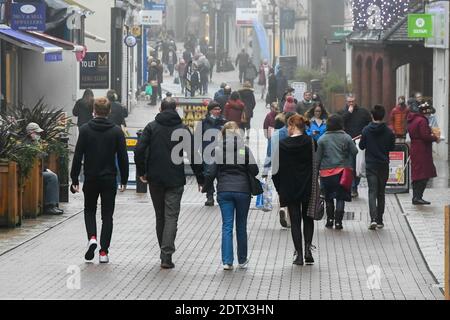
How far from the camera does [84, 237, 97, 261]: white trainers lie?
1538cm

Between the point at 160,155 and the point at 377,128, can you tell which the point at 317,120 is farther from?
the point at 160,155

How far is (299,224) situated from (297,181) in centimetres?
47

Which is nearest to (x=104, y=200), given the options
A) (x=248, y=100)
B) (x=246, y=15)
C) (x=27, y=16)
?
(x=27, y=16)

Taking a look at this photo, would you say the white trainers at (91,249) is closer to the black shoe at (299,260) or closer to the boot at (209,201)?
the black shoe at (299,260)

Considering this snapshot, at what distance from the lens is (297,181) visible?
1554cm

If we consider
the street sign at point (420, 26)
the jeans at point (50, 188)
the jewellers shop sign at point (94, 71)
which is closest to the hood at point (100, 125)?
the jeans at point (50, 188)

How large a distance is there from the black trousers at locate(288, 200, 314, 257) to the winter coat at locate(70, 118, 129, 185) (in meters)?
1.86

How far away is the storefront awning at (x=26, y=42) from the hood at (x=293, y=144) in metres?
12.7

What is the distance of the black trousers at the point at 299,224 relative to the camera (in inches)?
609

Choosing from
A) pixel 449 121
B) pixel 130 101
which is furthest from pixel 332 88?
pixel 449 121

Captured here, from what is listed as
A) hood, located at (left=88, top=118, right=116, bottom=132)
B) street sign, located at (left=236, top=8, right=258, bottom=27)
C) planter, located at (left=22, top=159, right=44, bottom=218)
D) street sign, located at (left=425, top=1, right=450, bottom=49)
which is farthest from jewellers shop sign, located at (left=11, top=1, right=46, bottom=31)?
street sign, located at (left=236, top=8, right=258, bottom=27)

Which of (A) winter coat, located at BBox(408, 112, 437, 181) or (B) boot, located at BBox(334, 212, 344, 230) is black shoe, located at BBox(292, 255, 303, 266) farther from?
(A) winter coat, located at BBox(408, 112, 437, 181)

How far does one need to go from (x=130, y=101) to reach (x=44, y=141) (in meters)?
27.5
